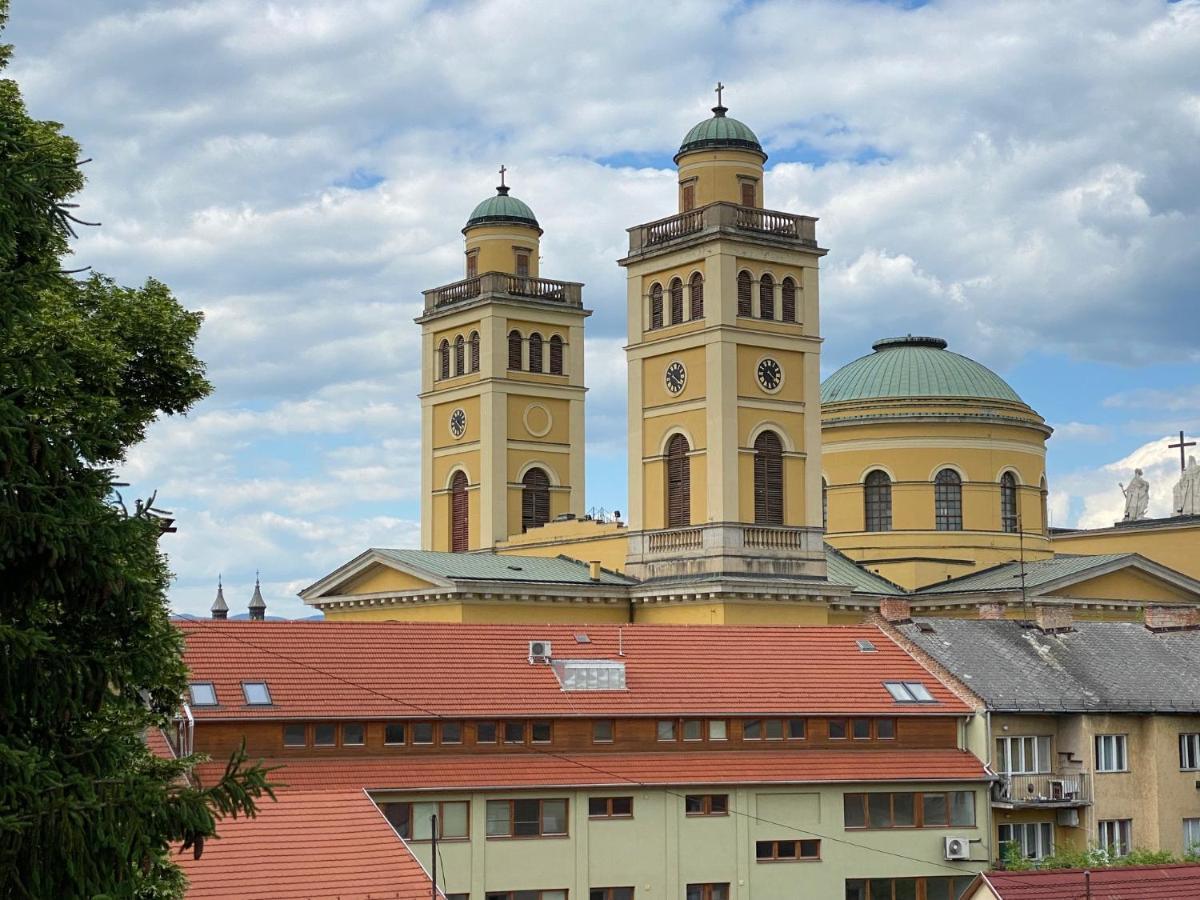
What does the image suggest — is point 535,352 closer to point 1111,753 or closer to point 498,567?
point 498,567

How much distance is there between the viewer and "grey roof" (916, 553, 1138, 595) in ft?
240

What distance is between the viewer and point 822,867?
42469 mm

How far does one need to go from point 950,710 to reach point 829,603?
2404 cm

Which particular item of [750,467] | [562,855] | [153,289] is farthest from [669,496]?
[153,289]

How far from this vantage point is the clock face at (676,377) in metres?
71.2

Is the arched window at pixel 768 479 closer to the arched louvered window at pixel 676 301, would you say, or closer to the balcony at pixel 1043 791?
the arched louvered window at pixel 676 301

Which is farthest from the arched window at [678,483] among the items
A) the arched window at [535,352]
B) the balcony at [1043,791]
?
the balcony at [1043,791]

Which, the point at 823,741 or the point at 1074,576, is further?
the point at 1074,576

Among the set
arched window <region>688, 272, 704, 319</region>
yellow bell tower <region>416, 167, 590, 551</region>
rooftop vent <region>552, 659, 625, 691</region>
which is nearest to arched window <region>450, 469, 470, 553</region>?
yellow bell tower <region>416, 167, 590, 551</region>

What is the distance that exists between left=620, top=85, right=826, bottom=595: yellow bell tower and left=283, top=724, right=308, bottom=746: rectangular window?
1155 inches

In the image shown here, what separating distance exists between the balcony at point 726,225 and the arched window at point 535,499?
46.3 ft

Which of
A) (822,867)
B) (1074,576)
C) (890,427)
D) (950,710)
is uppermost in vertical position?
(890,427)

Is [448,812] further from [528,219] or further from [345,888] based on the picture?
[528,219]

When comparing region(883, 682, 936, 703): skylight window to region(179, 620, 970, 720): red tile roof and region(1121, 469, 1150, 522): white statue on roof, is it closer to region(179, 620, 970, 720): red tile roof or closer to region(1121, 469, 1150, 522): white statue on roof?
region(179, 620, 970, 720): red tile roof
